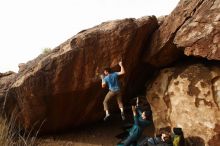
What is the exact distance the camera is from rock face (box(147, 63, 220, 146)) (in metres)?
10.6

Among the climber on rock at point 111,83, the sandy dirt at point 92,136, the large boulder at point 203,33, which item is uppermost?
the large boulder at point 203,33

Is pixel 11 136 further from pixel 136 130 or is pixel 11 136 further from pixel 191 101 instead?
pixel 191 101

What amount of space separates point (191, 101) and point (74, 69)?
3.39 metres

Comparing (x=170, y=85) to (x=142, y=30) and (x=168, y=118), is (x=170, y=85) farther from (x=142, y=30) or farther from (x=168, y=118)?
(x=142, y=30)

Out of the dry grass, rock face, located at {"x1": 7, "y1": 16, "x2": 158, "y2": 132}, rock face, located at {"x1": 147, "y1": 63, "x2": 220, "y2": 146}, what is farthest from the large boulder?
the dry grass

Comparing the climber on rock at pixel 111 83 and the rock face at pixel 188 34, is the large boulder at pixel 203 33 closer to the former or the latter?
the rock face at pixel 188 34

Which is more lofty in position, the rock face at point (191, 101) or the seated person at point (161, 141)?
the rock face at point (191, 101)

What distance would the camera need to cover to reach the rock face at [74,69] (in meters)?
11.6

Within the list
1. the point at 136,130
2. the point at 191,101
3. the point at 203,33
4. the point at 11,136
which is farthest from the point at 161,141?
the point at 11,136

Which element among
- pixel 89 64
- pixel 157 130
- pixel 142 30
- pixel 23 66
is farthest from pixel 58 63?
pixel 157 130

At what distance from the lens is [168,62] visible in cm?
1220

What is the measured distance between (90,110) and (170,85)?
257cm

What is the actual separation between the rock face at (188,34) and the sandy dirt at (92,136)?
252cm

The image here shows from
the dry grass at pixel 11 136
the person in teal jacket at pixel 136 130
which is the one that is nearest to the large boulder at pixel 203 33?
the person in teal jacket at pixel 136 130
